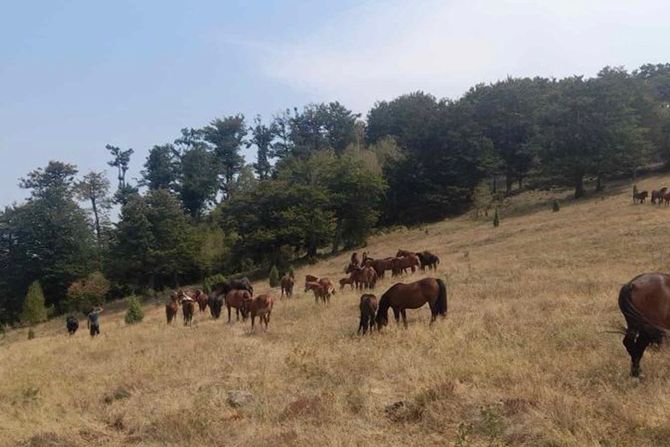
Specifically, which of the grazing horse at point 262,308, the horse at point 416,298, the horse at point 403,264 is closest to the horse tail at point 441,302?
the horse at point 416,298

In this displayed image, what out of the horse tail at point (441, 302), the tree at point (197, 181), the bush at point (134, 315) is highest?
the tree at point (197, 181)

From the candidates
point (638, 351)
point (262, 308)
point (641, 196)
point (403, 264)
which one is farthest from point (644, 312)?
point (641, 196)

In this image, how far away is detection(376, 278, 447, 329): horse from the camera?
1570 cm

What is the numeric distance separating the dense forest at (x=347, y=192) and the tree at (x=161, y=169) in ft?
25.8

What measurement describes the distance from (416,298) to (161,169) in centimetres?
7674

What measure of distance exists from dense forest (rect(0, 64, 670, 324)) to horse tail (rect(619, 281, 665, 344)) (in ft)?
143

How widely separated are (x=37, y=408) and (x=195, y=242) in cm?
4883

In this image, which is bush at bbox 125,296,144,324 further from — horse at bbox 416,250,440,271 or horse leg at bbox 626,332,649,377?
horse leg at bbox 626,332,649,377

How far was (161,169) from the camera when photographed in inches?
3418

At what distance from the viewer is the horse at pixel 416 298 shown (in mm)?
15695

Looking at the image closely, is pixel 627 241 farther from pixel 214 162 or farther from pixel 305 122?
pixel 305 122

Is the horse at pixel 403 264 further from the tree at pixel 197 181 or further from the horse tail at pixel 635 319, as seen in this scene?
the tree at pixel 197 181

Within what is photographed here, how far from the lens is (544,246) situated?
1233 inches

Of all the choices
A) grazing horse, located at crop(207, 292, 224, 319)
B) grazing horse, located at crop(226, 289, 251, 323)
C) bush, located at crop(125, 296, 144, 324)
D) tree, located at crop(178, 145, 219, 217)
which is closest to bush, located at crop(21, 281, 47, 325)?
bush, located at crop(125, 296, 144, 324)
